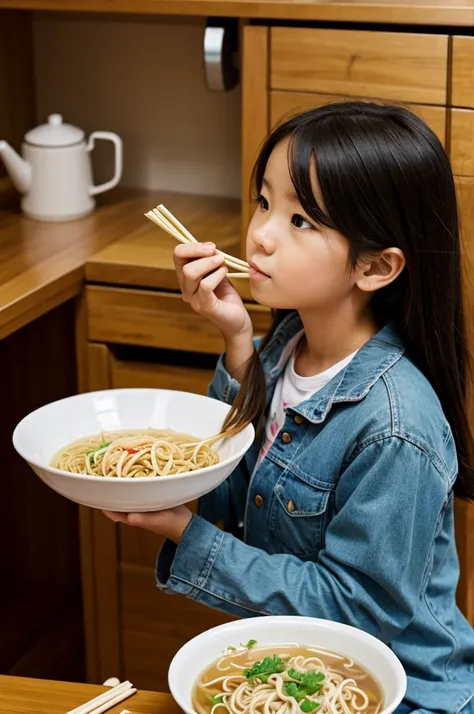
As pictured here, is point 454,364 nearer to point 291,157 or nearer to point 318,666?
point 291,157

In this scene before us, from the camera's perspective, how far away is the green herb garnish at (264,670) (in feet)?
3.46

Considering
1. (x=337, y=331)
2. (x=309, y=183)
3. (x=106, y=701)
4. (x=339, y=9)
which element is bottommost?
(x=106, y=701)

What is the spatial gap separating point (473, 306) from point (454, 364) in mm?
391

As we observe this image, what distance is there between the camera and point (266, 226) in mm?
1332

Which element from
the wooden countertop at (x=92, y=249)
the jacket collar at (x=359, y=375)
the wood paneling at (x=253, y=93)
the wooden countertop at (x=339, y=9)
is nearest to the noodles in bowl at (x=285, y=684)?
the jacket collar at (x=359, y=375)

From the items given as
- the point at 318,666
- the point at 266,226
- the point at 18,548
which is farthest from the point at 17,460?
the point at 318,666

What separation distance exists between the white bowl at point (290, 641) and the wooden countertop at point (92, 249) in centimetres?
75

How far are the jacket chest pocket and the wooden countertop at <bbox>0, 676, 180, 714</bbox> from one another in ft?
0.96

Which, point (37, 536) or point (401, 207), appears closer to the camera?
point (401, 207)

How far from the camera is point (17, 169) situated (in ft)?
7.17

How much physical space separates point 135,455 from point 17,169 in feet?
3.41

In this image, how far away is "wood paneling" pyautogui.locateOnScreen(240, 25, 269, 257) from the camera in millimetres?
1772

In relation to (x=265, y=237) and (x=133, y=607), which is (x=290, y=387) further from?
(x=133, y=607)

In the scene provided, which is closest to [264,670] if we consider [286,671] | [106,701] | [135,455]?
[286,671]
